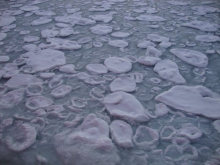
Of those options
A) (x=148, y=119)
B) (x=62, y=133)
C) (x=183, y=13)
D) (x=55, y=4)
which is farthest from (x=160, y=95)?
(x=55, y=4)

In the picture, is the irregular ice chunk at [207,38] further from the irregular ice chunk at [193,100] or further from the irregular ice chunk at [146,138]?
the irregular ice chunk at [146,138]

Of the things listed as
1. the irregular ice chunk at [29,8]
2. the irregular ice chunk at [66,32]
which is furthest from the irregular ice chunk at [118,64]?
the irregular ice chunk at [29,8]

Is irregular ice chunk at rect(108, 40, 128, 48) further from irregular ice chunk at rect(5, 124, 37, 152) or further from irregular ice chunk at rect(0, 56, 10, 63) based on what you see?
irregular ice chunk at rect(5, 124, 37, 152)

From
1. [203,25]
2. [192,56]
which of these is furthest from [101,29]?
[203,25]

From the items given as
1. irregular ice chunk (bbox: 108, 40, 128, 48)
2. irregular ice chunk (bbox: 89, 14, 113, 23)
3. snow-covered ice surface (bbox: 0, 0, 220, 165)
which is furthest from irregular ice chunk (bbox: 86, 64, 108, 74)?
irregular ice chunk (bbox: 89, 14, 113, 23)

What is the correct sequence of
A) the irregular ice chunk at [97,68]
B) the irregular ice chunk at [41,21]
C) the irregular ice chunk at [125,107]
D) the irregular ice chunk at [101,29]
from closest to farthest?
the irregular ice chunk at [125,107]
the irregular ice chunk at [97,68]
the irregular ice chunk at [101,29]
the irregular ice chunk at [41,21]

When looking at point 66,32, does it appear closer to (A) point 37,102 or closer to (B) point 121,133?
(A) point 37,102
